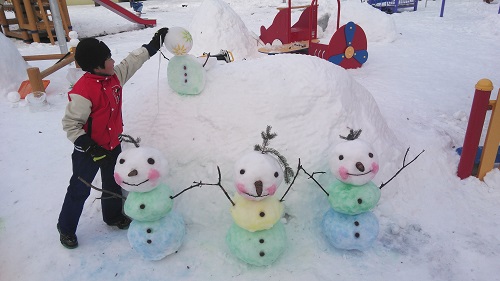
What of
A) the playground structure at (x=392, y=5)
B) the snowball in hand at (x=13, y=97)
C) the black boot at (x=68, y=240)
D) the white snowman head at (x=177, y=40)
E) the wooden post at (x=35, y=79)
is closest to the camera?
the black boot at (x=68, y=240)

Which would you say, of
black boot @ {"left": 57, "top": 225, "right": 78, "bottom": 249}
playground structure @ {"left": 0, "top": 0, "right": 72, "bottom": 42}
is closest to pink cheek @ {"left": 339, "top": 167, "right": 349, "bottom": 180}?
black boot @ {"left": 57, "top": 225, "right": 78, "bottom": 249}

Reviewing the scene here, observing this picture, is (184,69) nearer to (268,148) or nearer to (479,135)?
(268,148)

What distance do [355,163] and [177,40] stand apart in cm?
143

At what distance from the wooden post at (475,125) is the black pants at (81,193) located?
8.73 ft

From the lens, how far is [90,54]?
2137 mm

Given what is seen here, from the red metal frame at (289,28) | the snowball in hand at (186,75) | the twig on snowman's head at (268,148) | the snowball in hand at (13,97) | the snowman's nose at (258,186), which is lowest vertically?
the snowball in hand at (13,97)

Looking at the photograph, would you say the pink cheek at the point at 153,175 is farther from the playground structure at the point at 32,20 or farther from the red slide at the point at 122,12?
the red slide at the point at 122,12

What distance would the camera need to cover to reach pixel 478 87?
2904 millimetres

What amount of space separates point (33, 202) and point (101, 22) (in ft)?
35.2

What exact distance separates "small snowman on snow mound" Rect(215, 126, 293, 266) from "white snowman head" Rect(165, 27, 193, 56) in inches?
37.8

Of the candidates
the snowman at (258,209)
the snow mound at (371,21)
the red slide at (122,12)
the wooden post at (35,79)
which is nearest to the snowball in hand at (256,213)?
the snowman at (258,209)

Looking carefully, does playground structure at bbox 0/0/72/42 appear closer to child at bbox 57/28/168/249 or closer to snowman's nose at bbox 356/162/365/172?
child at bbox 57/28/168/249

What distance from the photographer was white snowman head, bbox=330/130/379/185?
7.22 feet

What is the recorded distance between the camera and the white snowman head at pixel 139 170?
83.7 inches
